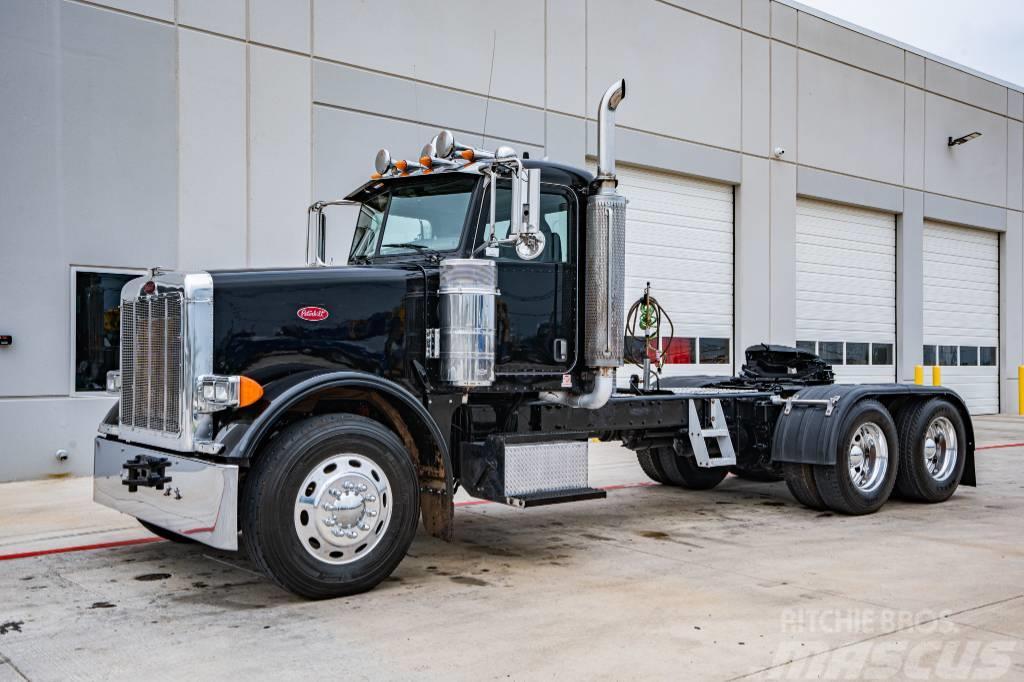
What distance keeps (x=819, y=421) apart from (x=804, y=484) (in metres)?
0.58

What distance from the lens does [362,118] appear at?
12969mm

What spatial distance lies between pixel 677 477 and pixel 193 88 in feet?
23.4

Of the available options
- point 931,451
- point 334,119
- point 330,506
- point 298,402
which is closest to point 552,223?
point 298,402

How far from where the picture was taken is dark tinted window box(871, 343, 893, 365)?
2034 centimetres

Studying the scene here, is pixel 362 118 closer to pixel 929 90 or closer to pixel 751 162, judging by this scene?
pixel 751 162

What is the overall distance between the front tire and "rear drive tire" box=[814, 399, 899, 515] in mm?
4241

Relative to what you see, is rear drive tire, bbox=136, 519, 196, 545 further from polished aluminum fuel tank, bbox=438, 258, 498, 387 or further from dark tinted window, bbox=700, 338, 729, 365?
dark tinted window, bbox=700, 338, 729, 365

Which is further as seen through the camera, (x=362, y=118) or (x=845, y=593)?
(x=362, y=118)

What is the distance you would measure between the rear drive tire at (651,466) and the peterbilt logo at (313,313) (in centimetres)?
527

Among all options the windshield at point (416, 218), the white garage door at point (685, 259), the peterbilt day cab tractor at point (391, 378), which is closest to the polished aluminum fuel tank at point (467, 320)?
the peterbilt day cab tractor at point (391, 378)

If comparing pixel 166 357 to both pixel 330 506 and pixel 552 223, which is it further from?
pixel 552 223

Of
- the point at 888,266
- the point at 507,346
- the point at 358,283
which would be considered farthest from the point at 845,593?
the point at 888,266

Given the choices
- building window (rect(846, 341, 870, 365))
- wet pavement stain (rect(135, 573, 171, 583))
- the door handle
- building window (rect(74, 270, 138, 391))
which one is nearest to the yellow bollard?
building window (rect(846, 341, 870, 365))

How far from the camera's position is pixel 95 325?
11.0 metres
